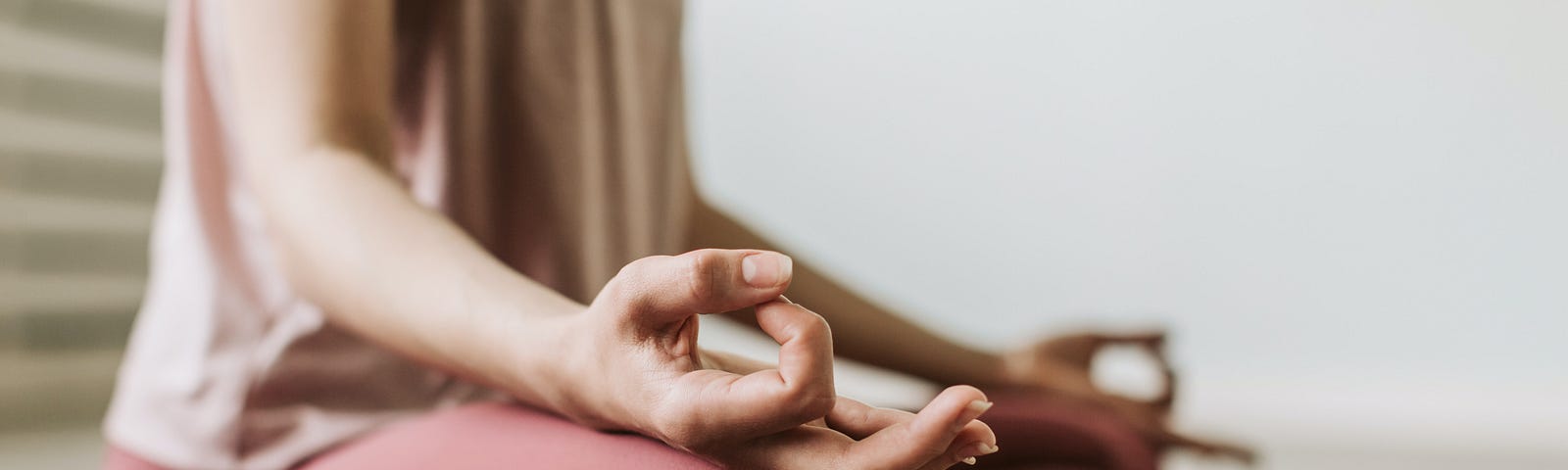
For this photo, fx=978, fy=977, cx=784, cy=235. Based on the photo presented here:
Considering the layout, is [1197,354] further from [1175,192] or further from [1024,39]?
[1024,39]

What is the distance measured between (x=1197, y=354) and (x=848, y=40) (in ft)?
2.90

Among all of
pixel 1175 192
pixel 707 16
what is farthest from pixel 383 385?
pixel 1175 192

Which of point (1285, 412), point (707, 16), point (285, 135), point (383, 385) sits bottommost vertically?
point (1285, 412)

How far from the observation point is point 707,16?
1.70m

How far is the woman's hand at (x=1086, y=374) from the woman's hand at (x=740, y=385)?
0.85m

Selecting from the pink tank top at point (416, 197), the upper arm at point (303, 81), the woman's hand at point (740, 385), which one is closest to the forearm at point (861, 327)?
the pink tank top at point (416, 197)

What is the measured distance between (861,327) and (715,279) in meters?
0.74

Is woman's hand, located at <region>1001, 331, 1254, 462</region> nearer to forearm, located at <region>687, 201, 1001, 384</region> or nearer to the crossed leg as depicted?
forearm, located at <region>687, 201, 1001, 384</region>

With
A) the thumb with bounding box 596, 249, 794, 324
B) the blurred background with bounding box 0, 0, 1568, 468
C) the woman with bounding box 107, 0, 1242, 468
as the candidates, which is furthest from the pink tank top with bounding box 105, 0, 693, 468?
the blurred background with bounding box 0, 0, 1568, 468

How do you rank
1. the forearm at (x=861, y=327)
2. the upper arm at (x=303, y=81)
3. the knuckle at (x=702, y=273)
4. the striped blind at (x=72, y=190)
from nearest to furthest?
1. the knuckle at (x=702, y=273)
2. the upper arm at (x=303, y=81)
3. the forearm at (x=861, y=327)
4. the striped blind at (x=72, y=190)

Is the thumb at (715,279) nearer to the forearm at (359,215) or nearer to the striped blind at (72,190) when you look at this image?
the forearm at (359,215)

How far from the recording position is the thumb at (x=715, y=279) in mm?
207

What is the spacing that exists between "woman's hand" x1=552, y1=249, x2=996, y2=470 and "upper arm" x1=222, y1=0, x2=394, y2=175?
20 cm

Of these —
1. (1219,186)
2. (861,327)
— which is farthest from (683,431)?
(1219,186)
